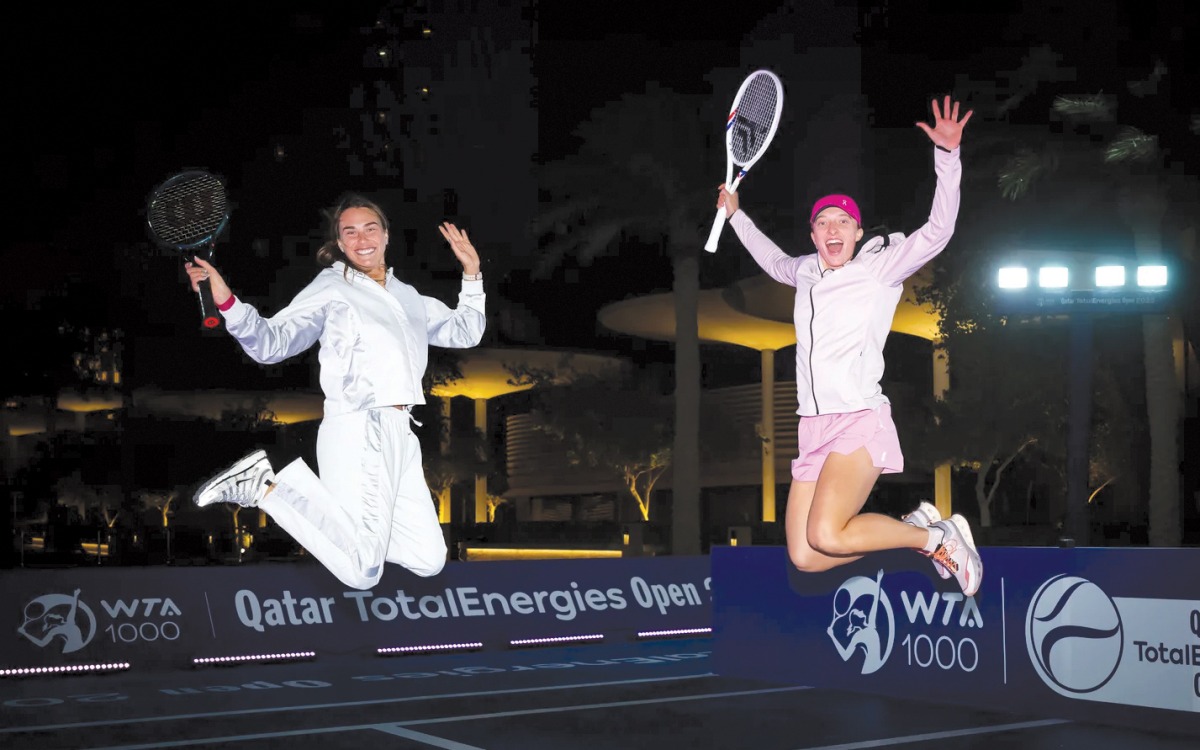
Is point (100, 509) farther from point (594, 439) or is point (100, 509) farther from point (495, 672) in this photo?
point (495, 672)

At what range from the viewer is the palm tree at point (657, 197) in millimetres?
34312

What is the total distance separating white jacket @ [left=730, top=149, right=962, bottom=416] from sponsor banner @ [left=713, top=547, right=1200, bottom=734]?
4.53 meters

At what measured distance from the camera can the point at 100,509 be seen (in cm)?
7981

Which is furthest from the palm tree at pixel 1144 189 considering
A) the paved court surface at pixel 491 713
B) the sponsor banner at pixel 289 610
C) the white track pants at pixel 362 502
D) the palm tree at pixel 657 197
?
the white track pants at pixel 362 502

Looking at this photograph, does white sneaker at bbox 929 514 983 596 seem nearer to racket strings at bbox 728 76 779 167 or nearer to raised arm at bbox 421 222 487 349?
racket strings at bbox 728 76 779 167

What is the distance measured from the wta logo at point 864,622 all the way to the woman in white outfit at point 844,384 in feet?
16.9

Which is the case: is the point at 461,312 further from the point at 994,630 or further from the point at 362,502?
the point at 994,630

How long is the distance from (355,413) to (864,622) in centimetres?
844

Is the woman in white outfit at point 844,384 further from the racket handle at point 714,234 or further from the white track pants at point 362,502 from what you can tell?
the white track pants at point 362,502

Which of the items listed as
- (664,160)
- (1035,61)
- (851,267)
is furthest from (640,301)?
(851,267)

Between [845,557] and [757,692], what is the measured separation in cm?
594

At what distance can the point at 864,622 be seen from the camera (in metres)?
14.6

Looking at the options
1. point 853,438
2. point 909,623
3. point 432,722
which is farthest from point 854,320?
point 909,623

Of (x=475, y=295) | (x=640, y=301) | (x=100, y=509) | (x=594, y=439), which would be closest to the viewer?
(x=475, y=295)
